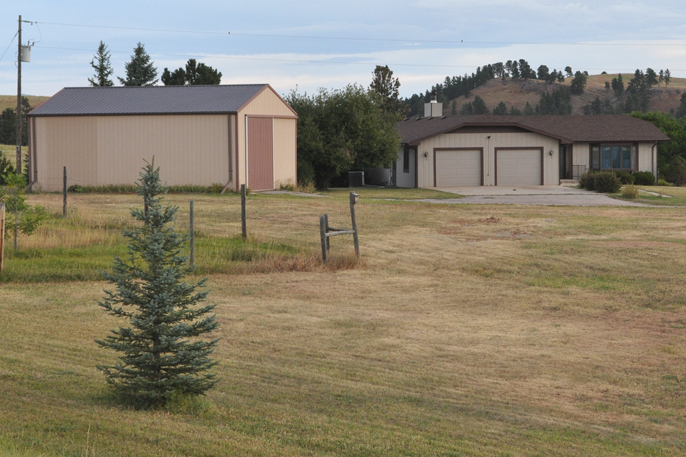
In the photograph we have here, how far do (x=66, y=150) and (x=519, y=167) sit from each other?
70.5ft

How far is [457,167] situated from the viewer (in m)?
40.9

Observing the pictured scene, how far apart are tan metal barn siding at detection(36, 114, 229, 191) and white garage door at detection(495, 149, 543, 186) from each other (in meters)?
15.2

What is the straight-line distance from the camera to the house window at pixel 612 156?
45.9 meters

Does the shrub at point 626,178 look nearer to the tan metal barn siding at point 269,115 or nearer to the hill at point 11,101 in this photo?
the tan metal barn siding at point 269,115

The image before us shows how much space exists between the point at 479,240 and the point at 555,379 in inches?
438

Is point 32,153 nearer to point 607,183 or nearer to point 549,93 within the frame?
point 607,183

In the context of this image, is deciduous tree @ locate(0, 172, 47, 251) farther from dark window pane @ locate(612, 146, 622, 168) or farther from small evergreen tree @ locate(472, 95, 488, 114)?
small evergreen tree @ locate(472, 95, 488, 114)

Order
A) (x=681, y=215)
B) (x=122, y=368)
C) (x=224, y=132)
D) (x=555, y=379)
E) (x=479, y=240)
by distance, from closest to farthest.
Answer: (x=122, y=368), (x=555, y=379), (x=479, y=240), (x=681, y=215), (x=224, y=132)

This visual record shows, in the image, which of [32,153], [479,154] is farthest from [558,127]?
[32,153]

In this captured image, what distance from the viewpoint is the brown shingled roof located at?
40.5 m

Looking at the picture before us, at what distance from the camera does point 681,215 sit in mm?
25688

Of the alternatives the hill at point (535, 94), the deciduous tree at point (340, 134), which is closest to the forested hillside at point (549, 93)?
the hill at point (535, 94)

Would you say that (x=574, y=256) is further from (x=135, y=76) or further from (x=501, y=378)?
(x=135, y=76)

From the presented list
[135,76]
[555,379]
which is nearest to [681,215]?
[555,379]
